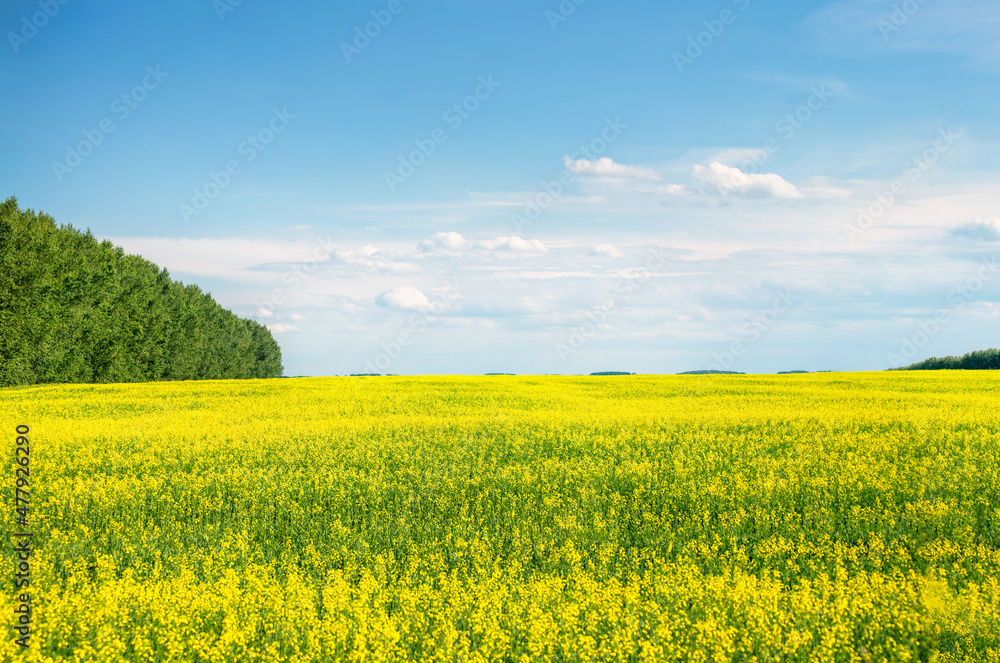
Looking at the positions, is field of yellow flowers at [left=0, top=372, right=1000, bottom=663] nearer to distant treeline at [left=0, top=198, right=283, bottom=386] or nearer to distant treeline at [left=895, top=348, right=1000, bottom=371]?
distant treeline at [left=0, top=198, right=283, bottom=386]

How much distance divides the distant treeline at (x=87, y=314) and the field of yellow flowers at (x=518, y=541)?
3228cm

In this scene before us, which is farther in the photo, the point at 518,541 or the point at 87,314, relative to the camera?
the point at 87,314

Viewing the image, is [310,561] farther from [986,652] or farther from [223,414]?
[223,414]

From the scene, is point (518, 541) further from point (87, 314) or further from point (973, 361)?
point (973, 361)

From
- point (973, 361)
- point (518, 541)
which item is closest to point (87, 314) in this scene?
point (518, 541)

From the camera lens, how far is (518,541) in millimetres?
9961

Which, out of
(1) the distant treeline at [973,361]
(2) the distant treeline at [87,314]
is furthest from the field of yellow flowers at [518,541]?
(1) the distant treeline at [973,361]

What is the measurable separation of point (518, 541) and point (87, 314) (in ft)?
190

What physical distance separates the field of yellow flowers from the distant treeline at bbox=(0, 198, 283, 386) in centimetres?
3228

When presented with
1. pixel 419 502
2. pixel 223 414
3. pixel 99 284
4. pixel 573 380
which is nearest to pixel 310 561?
pixel 419 502

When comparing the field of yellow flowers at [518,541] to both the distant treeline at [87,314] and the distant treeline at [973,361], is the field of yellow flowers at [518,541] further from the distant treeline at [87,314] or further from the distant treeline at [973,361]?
the distant treeline at [973,361]

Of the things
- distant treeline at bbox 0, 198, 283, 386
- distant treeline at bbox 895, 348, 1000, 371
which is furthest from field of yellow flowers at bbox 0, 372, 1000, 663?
distant treeline at bbox 895, 348, 1000, 371

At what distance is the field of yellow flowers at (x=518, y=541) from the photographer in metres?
7.04

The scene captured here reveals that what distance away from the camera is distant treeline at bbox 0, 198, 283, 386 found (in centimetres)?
4538
